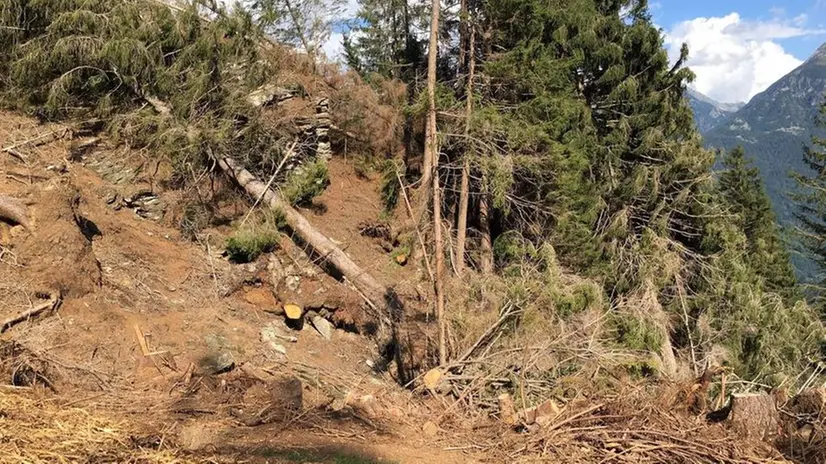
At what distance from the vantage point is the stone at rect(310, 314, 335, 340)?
9.73 metres

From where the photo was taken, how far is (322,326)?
980cm

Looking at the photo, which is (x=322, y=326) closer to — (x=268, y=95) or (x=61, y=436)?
(x=268, y=95)

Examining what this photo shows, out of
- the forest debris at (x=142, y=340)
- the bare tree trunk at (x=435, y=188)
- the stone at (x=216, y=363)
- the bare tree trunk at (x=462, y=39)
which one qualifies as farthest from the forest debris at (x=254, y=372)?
the bare tree trunk at (x=462, y=39)

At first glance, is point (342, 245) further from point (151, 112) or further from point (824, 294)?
point (824, 294)

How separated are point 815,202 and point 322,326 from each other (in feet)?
63.5

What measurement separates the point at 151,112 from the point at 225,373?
629 cm

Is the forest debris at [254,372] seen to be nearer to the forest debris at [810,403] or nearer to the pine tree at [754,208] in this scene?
the forest debris at [810,403]

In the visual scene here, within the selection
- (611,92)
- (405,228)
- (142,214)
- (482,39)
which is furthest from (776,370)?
(142,214)

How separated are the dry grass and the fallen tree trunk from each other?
5763 mm

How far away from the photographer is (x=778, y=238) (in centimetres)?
2545

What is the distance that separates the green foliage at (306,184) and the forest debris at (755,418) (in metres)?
8.91

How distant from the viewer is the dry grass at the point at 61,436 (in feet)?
11.8

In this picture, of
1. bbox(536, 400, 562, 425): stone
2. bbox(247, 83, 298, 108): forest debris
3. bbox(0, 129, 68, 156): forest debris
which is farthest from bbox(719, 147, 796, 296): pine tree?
bbox(0, 129, 68, 156): forest debris

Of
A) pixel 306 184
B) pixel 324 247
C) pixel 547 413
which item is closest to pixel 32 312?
pixel 324 247
